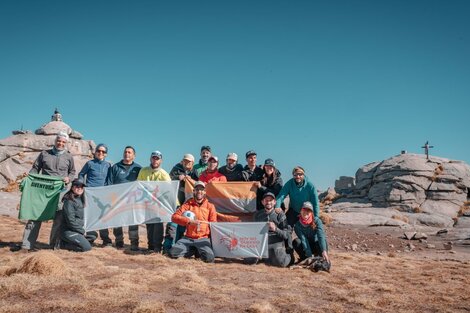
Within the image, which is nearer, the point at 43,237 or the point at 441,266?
the point at 441,266

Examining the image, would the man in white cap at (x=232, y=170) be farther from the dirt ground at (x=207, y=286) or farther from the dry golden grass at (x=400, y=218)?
the dry golden grass at (x=400, y=218)

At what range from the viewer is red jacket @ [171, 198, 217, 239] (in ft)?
31.9

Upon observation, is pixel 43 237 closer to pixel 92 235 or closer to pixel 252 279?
pixel 92 235

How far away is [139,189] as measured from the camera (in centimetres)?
1095

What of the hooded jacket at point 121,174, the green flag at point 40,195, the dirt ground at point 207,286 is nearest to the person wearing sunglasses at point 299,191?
the dirt ground at point 207,286

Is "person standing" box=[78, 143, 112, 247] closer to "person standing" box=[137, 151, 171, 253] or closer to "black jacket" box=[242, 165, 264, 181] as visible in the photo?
"person standing" box=[137, 151, 171, 253]

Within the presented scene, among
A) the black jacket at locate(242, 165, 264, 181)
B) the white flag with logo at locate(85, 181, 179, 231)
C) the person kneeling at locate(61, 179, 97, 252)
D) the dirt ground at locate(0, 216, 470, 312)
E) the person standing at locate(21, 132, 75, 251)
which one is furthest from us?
the black jacket at locate(242, 165, 264, 181)

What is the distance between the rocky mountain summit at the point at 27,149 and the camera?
31.7 metres

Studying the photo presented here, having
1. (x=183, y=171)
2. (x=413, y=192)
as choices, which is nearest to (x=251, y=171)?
(x=183, y=171)

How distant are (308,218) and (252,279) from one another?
294cm

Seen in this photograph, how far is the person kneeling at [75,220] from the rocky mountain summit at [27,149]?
20.7 meters

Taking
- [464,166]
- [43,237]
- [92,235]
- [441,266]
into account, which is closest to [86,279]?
[92,235]

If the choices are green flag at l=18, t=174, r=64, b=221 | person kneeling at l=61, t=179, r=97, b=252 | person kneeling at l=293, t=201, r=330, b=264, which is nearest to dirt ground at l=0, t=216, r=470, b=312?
person kneeling at l=61, t=179, r=97, b=252

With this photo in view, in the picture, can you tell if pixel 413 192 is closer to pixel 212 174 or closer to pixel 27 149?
pixel 212 174
